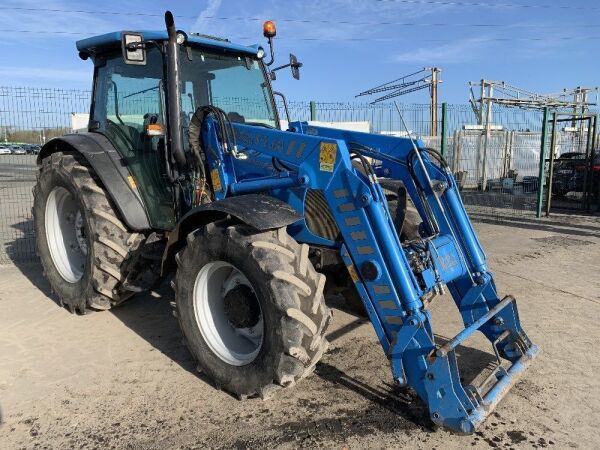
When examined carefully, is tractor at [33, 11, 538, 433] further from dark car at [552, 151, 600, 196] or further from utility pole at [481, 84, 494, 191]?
utility pole at [481, 84, 494, 191]

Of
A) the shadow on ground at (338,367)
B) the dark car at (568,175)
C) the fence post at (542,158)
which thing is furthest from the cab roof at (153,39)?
the dark car at (568,175)

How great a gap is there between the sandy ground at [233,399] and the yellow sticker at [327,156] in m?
1.53

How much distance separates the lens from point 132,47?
3.62m

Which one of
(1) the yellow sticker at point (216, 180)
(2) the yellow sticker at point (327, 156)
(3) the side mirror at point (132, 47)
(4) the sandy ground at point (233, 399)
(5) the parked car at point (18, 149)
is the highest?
(3) the side mirror at point (132, 47)

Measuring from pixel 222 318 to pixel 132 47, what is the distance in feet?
6.87

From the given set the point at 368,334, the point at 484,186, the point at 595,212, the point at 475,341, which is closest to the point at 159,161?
the point at 368,334

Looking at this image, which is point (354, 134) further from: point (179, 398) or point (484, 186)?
point (484, 186)

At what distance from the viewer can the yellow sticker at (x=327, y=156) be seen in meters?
3.13

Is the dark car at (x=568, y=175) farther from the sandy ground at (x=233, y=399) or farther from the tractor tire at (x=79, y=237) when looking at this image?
the tractor tire at (x=79, y=237)

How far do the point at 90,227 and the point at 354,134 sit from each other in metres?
2.43

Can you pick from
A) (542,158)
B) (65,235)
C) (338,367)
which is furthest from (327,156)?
(542,158)

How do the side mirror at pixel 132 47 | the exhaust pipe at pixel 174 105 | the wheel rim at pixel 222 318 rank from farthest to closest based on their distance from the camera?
the exhaust pipe at pixel 174 105
the side mirror at pixel 132 47
the wheel rim at pixel 222 318

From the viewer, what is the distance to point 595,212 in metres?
11.5

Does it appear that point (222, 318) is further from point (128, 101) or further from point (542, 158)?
point (542, 158)
